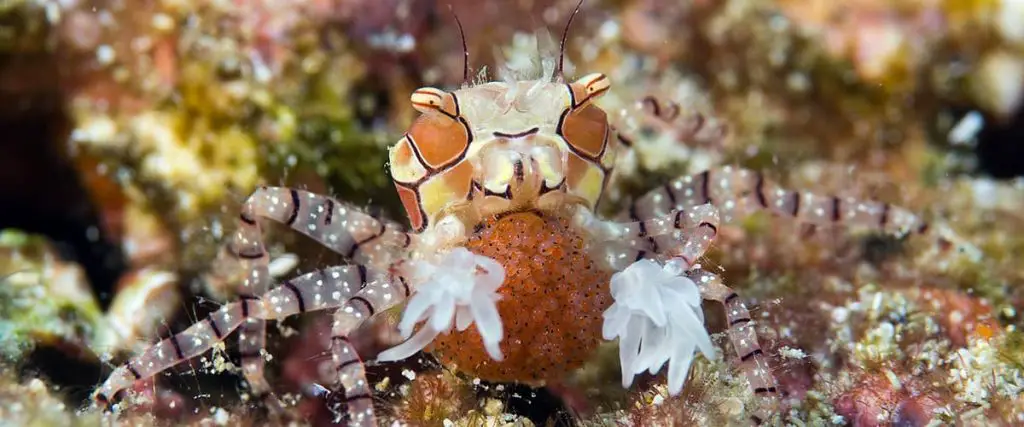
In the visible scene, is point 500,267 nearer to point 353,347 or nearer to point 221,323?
point 353,347

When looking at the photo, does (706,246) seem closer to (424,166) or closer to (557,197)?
(557,197)

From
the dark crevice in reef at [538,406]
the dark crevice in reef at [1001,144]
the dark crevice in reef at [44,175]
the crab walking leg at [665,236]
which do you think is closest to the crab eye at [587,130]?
the crab walking leg at [665,236]

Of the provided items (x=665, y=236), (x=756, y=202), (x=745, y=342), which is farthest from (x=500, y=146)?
(x=756, y=202)

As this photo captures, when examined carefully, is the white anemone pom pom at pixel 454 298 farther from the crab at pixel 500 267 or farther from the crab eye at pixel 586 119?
the crab eye at pixel 586 119

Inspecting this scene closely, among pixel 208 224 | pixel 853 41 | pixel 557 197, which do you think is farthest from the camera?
pixel 853 41

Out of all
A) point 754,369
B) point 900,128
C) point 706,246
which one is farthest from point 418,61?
point 900,128

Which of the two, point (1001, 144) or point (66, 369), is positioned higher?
point (66, 369)
